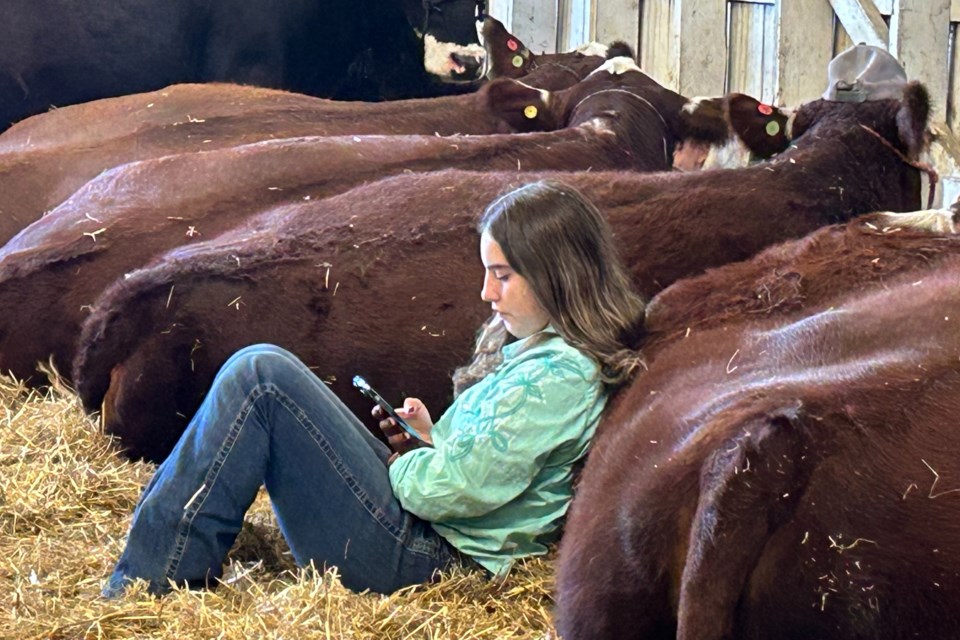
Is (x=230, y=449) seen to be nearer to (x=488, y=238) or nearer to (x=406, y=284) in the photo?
(x=488, y=238)

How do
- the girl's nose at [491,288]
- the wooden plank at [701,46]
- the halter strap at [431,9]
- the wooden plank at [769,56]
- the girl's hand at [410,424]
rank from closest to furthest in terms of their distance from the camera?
the girl's nose at [491,288] < the girl's hand at [410,424] < the wooden plank at [769,56] < the wooden plank at [701,46] < the halter strap at [431,9]

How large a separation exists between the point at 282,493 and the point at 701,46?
512cm

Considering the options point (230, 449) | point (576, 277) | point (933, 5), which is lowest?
point (230, 449)

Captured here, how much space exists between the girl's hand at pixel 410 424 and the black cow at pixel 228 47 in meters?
5.58

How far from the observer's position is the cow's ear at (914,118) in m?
5.32

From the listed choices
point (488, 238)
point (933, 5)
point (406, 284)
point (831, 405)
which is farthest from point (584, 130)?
point (831, 405)

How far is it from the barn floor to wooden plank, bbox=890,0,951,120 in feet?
12.1

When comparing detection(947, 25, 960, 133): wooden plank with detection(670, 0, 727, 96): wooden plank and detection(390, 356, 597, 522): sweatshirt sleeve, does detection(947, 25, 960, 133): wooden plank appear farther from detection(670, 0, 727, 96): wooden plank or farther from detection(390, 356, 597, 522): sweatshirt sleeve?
detection(390, 356, 597, 522): sweatshirt sleeve

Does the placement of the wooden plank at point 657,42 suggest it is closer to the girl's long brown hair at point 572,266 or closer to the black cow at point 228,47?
Answer: the black cow at point 228,47

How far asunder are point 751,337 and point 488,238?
71cm

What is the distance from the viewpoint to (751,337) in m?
3.29

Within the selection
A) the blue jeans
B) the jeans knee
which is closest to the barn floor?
the blue jeans

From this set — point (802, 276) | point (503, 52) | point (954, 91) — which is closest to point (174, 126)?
point (503, 52)

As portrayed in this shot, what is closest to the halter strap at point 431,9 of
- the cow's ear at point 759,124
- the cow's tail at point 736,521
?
the cow's ear at point 759,124
